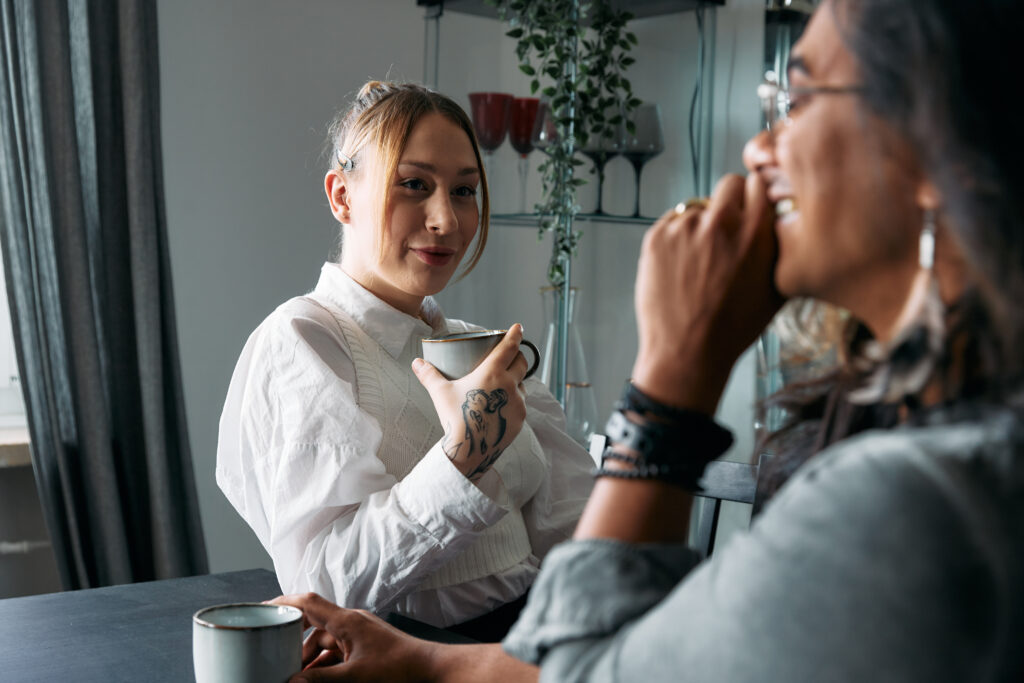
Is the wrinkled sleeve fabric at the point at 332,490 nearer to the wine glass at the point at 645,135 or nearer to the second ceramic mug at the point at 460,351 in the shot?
the second ceramic mug at the point at 460,351

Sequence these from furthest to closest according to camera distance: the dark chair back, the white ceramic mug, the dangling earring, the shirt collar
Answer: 1. the shirt collar
2. the dark chair back
3. the white ceramic mug
4. the dangling earring

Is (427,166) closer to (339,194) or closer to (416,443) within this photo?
(339,194)

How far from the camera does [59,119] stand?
2.31 meters

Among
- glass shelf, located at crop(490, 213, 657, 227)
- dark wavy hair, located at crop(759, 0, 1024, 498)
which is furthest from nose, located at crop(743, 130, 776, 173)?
glass shelf, located at crop(490, 213, 657, 227)

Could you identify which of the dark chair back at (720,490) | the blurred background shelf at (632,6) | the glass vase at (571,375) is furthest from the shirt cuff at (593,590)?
the blurred background shelf at (632,6)

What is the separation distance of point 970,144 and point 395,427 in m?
0.98

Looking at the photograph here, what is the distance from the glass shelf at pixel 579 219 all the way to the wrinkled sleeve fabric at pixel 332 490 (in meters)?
1.43

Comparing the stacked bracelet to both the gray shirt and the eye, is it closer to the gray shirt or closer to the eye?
the gray shirt

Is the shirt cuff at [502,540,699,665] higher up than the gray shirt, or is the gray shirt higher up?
the gray shirt

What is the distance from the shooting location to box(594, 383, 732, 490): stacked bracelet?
24.5 inches

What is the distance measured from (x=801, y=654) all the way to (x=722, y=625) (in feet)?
0.13

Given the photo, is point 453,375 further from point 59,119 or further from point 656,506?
point 59,119

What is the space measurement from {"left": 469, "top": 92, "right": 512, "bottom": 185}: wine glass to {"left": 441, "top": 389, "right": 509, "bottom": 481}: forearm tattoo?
1.41 metres

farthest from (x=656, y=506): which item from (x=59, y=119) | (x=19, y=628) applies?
(x=59, y=119)
